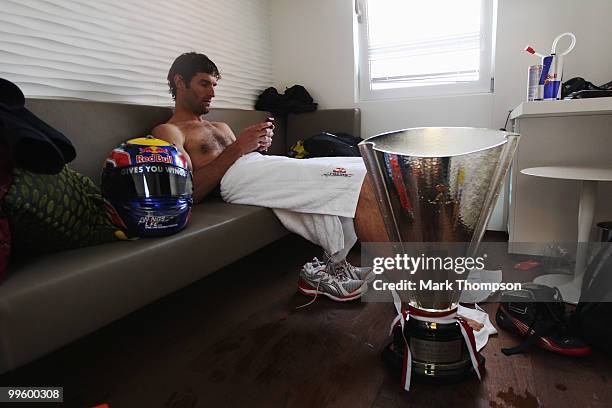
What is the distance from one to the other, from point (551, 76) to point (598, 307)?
3.70 feet

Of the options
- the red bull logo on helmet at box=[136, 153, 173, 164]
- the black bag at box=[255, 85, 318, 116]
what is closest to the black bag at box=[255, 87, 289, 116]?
the black bag at box=[255, 85, 318, 116]

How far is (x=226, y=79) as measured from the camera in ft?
8.45

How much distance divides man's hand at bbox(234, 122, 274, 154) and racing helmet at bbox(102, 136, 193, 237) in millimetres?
583

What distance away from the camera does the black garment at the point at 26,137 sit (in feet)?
2.66

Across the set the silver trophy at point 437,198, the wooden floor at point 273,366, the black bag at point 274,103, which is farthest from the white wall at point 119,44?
the silver trophy at point 437,198

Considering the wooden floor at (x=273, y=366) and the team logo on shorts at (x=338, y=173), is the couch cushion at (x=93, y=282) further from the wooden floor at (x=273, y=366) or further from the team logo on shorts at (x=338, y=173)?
the team logo on shorts at (x=338, y=173)

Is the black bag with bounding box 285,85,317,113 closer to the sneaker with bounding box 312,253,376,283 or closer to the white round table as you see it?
the sneaker with bounding box 312,253,376,283

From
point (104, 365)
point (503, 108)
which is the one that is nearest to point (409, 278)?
point (104, 365)

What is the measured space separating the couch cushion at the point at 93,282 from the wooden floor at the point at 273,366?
0.73 ft

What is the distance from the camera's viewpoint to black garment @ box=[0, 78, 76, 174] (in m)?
0.81

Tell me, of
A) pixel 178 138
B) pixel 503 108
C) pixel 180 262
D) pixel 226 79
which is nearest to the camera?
pixel 180 262

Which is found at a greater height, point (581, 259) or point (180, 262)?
point (180, 262)

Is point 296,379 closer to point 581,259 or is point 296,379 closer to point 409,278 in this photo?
point 409,278

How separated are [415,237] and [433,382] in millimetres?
364
